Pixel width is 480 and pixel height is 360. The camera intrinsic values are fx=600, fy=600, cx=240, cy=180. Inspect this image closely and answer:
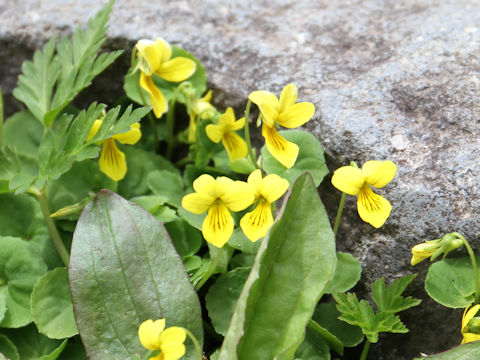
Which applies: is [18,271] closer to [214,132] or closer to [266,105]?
[214,132]

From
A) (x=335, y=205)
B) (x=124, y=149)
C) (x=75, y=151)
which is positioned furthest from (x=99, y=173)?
(x=335, y=205)

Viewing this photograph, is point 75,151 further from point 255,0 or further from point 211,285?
point 255,0

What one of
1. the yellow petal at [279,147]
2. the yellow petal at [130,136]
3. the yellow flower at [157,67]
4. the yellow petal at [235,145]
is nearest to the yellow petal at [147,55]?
the yellow flower at [157,67]

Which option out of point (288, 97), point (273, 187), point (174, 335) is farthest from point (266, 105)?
point (174, 335)

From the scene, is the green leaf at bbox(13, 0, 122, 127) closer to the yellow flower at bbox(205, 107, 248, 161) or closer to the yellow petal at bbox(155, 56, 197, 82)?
the yellow petal at bbox(155, 56, 197, 82)

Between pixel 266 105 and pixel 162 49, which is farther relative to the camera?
pixel 162 49

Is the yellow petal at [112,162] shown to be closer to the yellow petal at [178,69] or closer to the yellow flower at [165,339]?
the yellow petal at [178,69]
